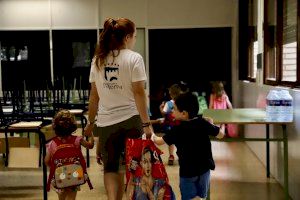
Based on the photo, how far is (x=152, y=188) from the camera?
2871 millimetres

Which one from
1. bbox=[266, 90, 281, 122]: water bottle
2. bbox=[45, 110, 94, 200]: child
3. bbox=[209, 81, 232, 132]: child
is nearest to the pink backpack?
bbox=[209, 81, 232, 132]: child

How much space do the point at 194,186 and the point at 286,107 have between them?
1.44m

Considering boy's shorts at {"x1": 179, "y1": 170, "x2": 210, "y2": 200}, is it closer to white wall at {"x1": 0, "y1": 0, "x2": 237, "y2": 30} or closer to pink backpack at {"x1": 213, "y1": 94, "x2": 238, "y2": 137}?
pink backpack at {"x1": 213, "y1": 94, "x2": 238, "y2": 137}

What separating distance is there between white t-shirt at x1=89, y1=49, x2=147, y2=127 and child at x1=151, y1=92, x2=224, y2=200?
26 cm

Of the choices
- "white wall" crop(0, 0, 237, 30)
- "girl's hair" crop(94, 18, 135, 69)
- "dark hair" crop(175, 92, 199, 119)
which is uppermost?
"white wall" crop(0, 0, 237, 30)

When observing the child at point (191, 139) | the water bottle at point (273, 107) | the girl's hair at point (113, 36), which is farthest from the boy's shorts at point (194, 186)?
the water bottle at point (273, 107)

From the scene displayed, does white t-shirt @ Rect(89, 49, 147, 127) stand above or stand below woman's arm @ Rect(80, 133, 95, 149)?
above

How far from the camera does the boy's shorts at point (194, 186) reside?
2.97 meters

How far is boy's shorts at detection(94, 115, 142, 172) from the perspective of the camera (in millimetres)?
3027

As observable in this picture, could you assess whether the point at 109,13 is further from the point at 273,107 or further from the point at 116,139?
the point at 116,139

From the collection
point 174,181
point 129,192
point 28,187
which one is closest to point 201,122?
point 129,192

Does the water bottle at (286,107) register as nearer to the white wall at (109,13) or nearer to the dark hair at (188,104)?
the dark hair at (188,104)

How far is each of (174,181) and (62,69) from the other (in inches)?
189

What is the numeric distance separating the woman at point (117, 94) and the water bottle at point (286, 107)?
148 cm
